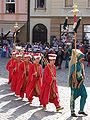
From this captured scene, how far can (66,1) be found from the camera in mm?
35750

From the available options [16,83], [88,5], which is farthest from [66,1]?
[16,83]

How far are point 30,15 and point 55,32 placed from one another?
2.74 m

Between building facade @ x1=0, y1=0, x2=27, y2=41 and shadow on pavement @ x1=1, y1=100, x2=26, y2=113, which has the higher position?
building facade @ x1=0, y1=0, x2=27, y2=41

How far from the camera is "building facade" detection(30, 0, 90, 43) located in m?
35.3

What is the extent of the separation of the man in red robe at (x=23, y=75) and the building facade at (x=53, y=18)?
68.4 ft

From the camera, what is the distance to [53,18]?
1416 inches

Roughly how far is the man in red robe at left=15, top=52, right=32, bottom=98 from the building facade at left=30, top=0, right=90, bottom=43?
68.4ft

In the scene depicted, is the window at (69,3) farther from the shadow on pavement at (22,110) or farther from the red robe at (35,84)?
the shadow on pavement at (22,110)

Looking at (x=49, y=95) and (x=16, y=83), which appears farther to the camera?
(x=16, y=83)

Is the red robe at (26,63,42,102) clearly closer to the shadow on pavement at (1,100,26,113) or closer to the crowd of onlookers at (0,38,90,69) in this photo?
the shadow on pavement at (1,100,26,113)

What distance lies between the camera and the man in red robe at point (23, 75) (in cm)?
1405

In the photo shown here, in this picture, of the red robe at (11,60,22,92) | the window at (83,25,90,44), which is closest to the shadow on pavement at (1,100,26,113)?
the red robe at (11,60,22,92)

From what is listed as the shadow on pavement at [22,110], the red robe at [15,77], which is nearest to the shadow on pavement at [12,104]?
the shadow on pavement at [22,110]

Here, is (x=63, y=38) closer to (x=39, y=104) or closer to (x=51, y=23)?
(x=51, y=23)
